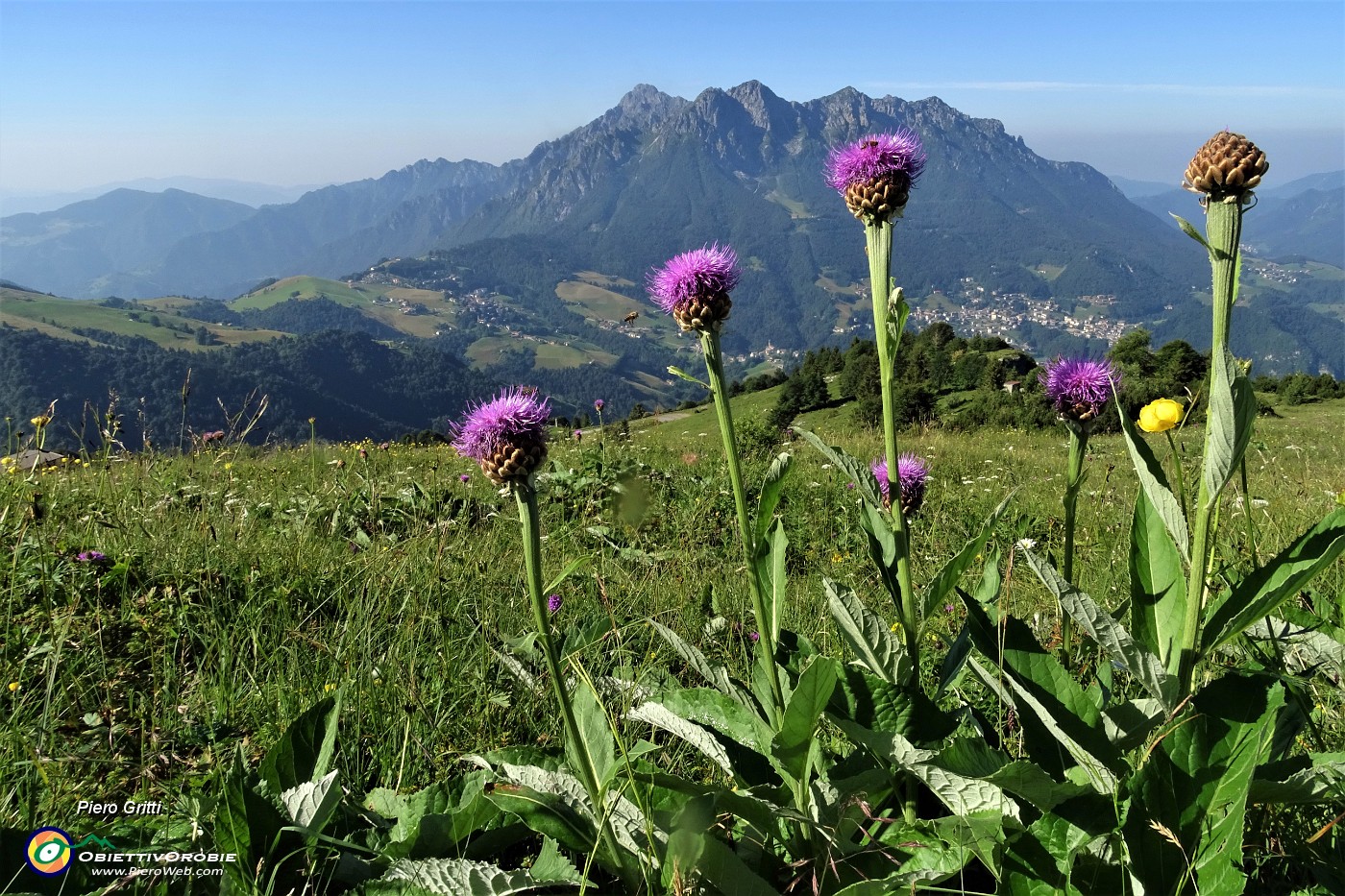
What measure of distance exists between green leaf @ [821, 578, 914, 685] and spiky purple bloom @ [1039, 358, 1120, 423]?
128 centimetres

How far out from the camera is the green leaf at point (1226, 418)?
1.57m

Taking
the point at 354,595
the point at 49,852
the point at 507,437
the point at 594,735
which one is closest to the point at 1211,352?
the point at 507,437

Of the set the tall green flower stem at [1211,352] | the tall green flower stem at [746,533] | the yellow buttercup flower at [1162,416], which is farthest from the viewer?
the yellow buttercup flower at [1162,416]

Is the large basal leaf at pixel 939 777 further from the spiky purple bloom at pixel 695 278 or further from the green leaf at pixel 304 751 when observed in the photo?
the green leaf at pixel 304 751

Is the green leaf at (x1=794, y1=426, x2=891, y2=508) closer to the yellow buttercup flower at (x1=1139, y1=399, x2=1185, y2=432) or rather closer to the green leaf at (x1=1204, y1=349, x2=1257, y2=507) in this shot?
the green leaf at (x1=1204, y1=349, x2=1257, y2=507)

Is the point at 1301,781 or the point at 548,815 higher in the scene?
the point at 1301,781

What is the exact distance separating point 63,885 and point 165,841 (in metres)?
0.24

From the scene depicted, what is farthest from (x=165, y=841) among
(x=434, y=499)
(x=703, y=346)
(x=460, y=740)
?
(x=434, y=499)

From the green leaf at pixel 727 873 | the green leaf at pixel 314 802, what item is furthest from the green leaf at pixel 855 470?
the green leaf at pixel 314 802

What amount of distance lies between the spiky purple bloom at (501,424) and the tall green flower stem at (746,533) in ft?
1.62

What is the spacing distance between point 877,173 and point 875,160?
0.10 m

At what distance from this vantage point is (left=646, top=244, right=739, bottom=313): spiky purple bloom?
8.37ft

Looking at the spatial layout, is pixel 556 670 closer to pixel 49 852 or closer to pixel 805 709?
pixel 805 709

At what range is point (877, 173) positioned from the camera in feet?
8.45
